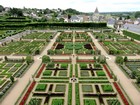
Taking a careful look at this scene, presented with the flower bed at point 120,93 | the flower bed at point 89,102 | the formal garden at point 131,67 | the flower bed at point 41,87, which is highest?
the formal garden at point 131,67

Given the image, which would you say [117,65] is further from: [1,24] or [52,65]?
[1,24]

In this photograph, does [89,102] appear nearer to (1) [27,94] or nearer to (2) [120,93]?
(2) [120,93]

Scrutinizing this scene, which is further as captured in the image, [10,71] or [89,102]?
[10,71]

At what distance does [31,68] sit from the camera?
31156 millimetres

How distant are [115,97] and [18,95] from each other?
1220cm

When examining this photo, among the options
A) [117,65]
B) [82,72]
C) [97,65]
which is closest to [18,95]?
[82,72]

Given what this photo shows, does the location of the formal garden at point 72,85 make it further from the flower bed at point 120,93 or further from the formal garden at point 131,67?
the formal garden at point 131,67

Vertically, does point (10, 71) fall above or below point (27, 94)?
above

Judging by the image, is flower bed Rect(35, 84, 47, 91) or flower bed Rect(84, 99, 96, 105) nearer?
flower bed Rect(84, 99, 96, 105)

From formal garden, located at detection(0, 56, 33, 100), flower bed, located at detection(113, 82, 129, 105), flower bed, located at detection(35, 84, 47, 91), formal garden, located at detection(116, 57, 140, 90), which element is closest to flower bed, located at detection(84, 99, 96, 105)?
flower bed, located at detection(113, 82, 129, 105)

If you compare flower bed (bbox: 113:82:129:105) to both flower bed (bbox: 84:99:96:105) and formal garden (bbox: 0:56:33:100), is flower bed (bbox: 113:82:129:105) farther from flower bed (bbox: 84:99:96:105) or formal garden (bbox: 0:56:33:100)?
formal garden (bbox: 0:56:33:100)

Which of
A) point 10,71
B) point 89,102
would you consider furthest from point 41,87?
point 10,71

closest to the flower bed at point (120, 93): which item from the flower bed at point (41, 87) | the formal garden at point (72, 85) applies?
the formal garden at point (72, 85)

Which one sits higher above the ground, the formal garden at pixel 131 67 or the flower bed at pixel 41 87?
the formal garden at pixel 131 67
